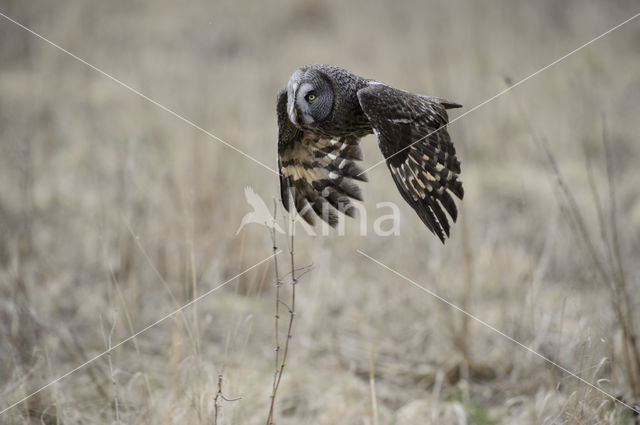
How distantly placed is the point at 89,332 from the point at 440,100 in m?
2.47

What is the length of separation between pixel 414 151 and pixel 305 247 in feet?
7.20

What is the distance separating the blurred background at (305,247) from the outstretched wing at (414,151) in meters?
0.48

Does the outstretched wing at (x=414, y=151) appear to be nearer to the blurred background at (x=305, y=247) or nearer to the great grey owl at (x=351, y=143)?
the great grey owl at (x=351, y=143)

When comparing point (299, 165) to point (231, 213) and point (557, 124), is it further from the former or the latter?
point (557, 124)

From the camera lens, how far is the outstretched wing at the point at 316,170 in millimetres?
2445

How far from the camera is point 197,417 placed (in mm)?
2064

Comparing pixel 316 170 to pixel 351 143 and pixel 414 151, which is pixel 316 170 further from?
pixel 414 151

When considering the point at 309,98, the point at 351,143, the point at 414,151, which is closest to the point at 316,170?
the point at 351,143

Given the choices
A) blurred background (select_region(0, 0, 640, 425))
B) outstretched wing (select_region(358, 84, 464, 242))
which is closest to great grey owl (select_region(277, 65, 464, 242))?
outstretched wing (select_region(358, 84, 464, 242))

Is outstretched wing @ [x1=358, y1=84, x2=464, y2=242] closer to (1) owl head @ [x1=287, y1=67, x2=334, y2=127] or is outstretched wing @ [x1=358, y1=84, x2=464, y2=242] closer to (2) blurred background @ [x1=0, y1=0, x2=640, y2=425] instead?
(1) owl head @ [x1=287, y1=67, x2=334, y2=127]

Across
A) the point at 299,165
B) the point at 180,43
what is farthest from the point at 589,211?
the point at 180,43

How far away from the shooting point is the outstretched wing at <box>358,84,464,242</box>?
2035 millimetres

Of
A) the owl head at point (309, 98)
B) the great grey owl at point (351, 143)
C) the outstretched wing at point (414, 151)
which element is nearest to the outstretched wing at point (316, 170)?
the great grey owl at point (351, 143)

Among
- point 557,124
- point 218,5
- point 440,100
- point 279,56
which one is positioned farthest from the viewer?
point 218,5
